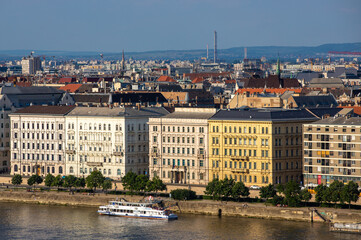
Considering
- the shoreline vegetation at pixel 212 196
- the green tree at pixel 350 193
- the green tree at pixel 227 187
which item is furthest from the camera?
the green tree at pixel 227 187

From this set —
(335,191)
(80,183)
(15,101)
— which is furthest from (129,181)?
(15,101)

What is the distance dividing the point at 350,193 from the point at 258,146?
44.0ft

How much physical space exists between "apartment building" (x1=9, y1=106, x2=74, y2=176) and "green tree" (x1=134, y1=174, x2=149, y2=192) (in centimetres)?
1729

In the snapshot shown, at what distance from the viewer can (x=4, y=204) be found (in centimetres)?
10631

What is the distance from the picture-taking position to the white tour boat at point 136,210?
94438 mm

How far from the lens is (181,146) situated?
10600 centimetres


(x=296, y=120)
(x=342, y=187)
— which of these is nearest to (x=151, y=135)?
(x=296, y=120)

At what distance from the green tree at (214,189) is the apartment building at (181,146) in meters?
7.47

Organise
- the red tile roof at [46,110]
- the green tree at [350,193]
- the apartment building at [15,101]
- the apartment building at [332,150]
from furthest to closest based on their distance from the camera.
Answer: the apartment building at [15,101] < the red tile roof at [46,110] < the apartment building at [332,150] < the green tree at [350,193]

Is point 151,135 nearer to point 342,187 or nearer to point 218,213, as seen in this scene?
point 218,213

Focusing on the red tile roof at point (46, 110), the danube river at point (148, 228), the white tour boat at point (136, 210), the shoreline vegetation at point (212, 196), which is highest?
the red tile roof at point (46, 110)

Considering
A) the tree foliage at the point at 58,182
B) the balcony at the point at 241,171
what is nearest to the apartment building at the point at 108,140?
the tree foliage at the point at 58,182

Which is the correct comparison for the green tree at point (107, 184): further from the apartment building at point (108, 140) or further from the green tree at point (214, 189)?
the green tree at point (214, 189)

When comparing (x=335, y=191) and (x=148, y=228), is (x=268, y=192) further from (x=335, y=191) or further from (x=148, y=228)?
(x=148, y=228)
